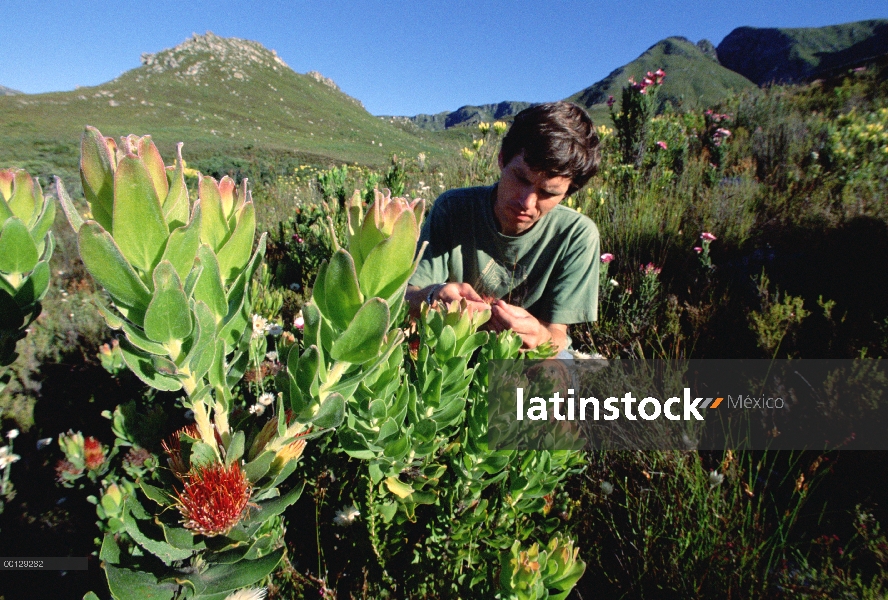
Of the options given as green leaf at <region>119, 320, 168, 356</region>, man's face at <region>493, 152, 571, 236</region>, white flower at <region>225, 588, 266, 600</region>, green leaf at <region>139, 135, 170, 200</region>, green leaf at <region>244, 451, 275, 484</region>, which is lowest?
white flower at <region>225, 588, 266, 600</region>

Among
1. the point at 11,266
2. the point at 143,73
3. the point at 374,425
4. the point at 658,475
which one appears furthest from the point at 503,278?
the point at 143,73

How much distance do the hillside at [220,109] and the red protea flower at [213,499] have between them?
2516 cm

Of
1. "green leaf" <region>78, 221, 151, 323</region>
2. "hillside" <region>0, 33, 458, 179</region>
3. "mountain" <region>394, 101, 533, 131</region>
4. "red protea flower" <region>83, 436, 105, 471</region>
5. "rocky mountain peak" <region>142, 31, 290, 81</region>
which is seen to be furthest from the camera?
"mountain" <region>394, 101, 533, 131</region>

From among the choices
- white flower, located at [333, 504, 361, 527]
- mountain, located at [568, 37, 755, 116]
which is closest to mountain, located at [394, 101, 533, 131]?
mountain, located at [568, 37, 755, 116]

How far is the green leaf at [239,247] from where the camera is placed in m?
0.47

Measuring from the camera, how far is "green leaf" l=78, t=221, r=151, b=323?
0.36 metres

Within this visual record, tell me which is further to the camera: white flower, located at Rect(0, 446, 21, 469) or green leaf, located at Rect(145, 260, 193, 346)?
white flower, located at Rect(0, 446, 21, 469)

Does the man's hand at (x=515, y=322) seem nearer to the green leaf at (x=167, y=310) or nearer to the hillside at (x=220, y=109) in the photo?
the green leaf at (x=167, y=310)

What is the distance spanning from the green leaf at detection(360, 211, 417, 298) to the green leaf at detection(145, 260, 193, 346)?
0.56ft

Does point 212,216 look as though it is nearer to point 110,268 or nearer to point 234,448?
point 110,268

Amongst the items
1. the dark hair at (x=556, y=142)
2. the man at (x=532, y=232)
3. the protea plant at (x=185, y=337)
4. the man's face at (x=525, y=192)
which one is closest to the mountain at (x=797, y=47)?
the dark hair at (x=556, y=142)

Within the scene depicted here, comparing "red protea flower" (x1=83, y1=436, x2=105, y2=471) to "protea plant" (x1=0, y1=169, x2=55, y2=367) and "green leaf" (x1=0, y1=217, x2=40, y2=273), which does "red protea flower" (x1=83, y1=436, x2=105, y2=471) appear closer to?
"protea plant" (x1=0, y1=169, x2=55, y2=367)

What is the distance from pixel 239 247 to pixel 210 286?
57mm

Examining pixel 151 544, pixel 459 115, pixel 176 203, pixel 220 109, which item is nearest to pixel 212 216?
pixel 176 203
